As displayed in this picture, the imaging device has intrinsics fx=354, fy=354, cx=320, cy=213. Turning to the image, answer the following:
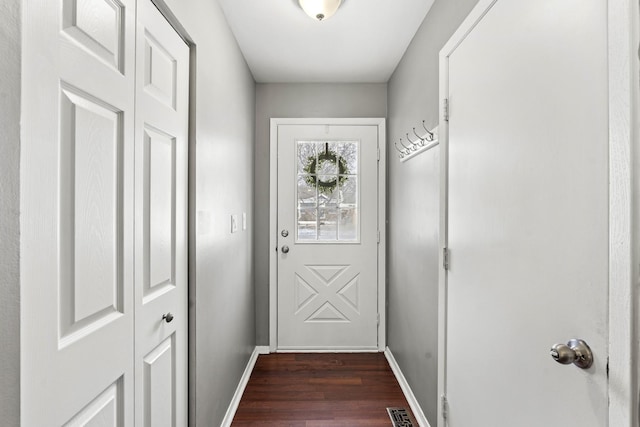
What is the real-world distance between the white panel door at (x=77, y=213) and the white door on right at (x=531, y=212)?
1.14 metres

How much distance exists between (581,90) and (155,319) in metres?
1.39

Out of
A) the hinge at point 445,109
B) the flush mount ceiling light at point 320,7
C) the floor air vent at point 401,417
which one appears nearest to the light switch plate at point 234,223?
the flush mount ceiling light at point 320,7

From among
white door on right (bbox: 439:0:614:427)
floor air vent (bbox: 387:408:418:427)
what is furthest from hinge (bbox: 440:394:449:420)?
floor air vent (bbox: 387:408:418:427)

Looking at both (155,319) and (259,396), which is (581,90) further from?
(259,396)

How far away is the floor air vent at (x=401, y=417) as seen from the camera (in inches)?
79.9

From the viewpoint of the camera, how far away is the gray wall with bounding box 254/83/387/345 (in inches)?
120

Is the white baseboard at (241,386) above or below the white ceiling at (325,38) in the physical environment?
below

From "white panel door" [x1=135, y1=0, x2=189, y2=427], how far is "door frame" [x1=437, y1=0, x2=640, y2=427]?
3.95 feet

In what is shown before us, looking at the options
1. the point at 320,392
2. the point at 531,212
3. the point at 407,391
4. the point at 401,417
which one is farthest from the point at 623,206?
the point at 320,392

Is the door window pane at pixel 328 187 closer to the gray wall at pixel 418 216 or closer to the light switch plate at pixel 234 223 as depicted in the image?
the gray wall at pixel 418 216

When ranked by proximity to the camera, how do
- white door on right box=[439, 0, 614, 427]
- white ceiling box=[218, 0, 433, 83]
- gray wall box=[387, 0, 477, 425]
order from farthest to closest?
white ceiling box=[218, 0, 433, 83] → gray wall box=[387, 0, 477, 425] → white door on right box=[439, 0, 614, 427]

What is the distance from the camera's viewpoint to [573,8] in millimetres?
824

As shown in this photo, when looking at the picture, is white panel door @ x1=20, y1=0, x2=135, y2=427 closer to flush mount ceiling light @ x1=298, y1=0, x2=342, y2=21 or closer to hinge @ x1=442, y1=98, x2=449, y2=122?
flush mount ceiling light @ x1=298, y1=0, x2=342, y2=21

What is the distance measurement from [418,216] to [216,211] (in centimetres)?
117
